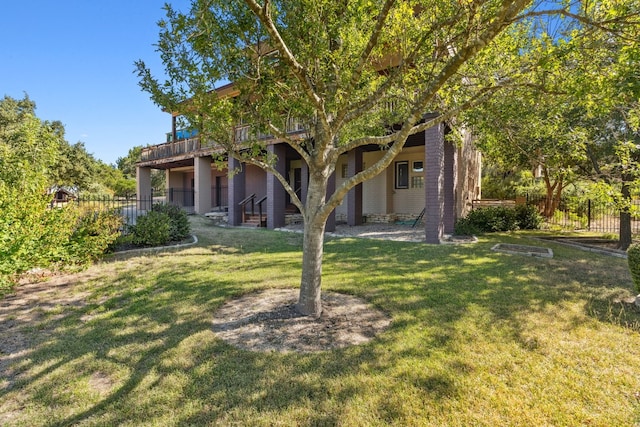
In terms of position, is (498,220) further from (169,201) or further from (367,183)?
(169,201)

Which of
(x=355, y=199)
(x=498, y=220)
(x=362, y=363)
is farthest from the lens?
(x=355, y=199)

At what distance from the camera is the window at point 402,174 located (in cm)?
1621

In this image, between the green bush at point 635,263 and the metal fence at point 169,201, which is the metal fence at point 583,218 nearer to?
the green bush at point 635,263

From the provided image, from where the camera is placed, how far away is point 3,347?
3543mm

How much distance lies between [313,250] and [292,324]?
952 mm

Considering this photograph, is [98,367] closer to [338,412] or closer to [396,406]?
[338,412]

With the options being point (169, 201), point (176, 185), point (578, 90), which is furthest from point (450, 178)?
point (176, 185)

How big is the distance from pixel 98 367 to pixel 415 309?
3.69 m

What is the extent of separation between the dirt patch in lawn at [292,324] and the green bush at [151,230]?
550cm

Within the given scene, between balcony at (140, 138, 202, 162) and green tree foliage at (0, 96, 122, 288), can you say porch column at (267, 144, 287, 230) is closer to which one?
balcony at (140, 138, 202, 162)

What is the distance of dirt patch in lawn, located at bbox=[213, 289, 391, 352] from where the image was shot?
Result: 140 inches

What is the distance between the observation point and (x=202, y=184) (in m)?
18.9

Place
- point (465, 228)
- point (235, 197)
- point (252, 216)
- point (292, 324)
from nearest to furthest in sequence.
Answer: point (292, 324) → point (465, 228) → point (235, 197) → point (252, 216)

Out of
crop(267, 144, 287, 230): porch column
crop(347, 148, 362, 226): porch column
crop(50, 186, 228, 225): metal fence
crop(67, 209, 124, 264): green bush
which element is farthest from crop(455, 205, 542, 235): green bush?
crop(50, 186, 228, 225): metal fence
